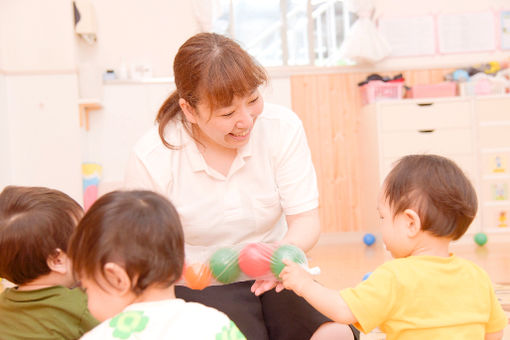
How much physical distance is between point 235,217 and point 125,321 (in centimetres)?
65

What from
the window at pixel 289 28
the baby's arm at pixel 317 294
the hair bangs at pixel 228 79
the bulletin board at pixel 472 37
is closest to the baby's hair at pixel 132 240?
the baby's arm at pixel 317 294

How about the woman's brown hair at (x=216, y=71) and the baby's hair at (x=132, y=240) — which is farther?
the woman's brown hair at (x=216, y=71)

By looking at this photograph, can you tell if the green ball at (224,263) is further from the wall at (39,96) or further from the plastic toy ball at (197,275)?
the wall at (39,96)

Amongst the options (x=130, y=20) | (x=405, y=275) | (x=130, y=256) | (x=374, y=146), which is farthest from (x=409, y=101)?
(x=130, y=256)

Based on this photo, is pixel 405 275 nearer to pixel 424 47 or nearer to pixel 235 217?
pixel 235 217

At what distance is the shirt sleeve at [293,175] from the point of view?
62.3 inches

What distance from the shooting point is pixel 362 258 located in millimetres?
3703

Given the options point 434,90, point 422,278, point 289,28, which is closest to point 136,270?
point 422,278

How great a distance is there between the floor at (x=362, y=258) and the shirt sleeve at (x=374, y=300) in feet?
4.65

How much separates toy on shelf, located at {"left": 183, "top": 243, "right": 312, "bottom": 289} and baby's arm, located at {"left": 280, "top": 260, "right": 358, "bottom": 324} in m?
0.06

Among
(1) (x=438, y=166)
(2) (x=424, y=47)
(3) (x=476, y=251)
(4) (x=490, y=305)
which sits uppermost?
(2) (x=424, y=47)

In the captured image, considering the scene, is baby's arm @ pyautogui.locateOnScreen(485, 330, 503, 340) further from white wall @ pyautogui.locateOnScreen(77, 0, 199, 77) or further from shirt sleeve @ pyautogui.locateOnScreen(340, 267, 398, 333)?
white wall @ pyautogui.locateOnScreen(77, 0, 199, 77)

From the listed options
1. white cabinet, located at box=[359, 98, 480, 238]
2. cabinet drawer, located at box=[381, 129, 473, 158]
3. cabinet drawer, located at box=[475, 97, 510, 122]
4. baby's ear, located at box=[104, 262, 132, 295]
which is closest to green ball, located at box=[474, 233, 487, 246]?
white cabinet, located at box=[359, 98, 480, 238]

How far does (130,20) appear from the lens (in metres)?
4.30
